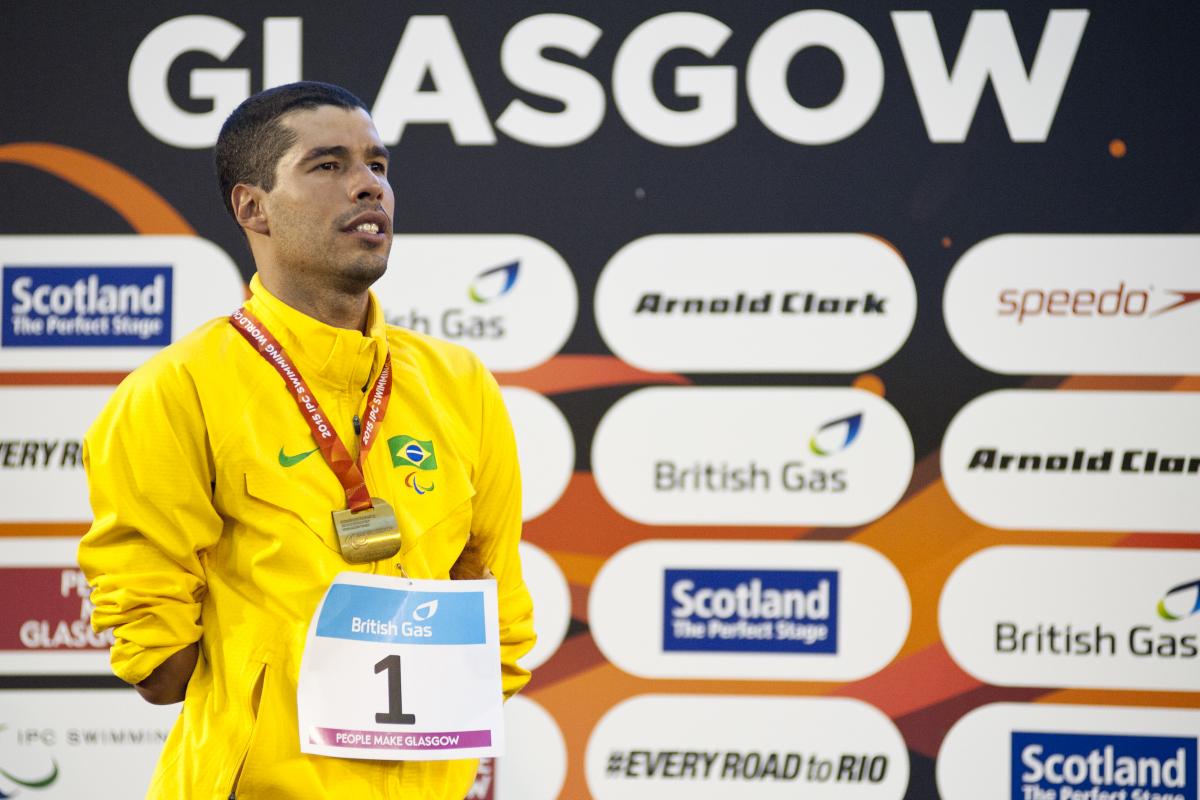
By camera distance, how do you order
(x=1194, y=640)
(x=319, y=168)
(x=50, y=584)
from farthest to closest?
1. (x=50, y=584)
2. (x=1194, y=640)
3. (x=319, y=168)

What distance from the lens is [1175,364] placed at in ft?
10.0

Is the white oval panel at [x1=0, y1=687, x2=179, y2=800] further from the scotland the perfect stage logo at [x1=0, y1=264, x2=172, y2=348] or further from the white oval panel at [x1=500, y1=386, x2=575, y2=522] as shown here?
the white oval panel at [x1=500, y1=386, x2=575, y2=522]

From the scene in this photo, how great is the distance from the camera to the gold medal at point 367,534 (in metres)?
1.42

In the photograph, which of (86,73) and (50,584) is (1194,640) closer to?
(50,584)

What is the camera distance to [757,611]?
3.10 meters

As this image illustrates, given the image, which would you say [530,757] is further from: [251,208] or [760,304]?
[251,208]

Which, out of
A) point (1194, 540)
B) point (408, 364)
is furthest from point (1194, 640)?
point (408, 364)

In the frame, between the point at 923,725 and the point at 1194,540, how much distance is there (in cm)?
76

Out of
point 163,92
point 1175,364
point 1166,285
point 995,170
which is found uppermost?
point 163,92

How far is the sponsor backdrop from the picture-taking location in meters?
3.06

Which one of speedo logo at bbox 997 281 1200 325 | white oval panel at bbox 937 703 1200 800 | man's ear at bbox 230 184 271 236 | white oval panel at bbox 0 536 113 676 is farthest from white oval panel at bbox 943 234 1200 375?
white oval panel at bbox 0 536 113 676

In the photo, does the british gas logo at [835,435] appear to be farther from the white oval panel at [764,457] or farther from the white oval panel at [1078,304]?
the white oval panel at [1078,304]

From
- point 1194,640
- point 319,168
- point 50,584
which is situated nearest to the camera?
point 319,168

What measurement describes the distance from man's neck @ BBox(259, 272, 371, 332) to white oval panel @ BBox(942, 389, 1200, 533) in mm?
1921
